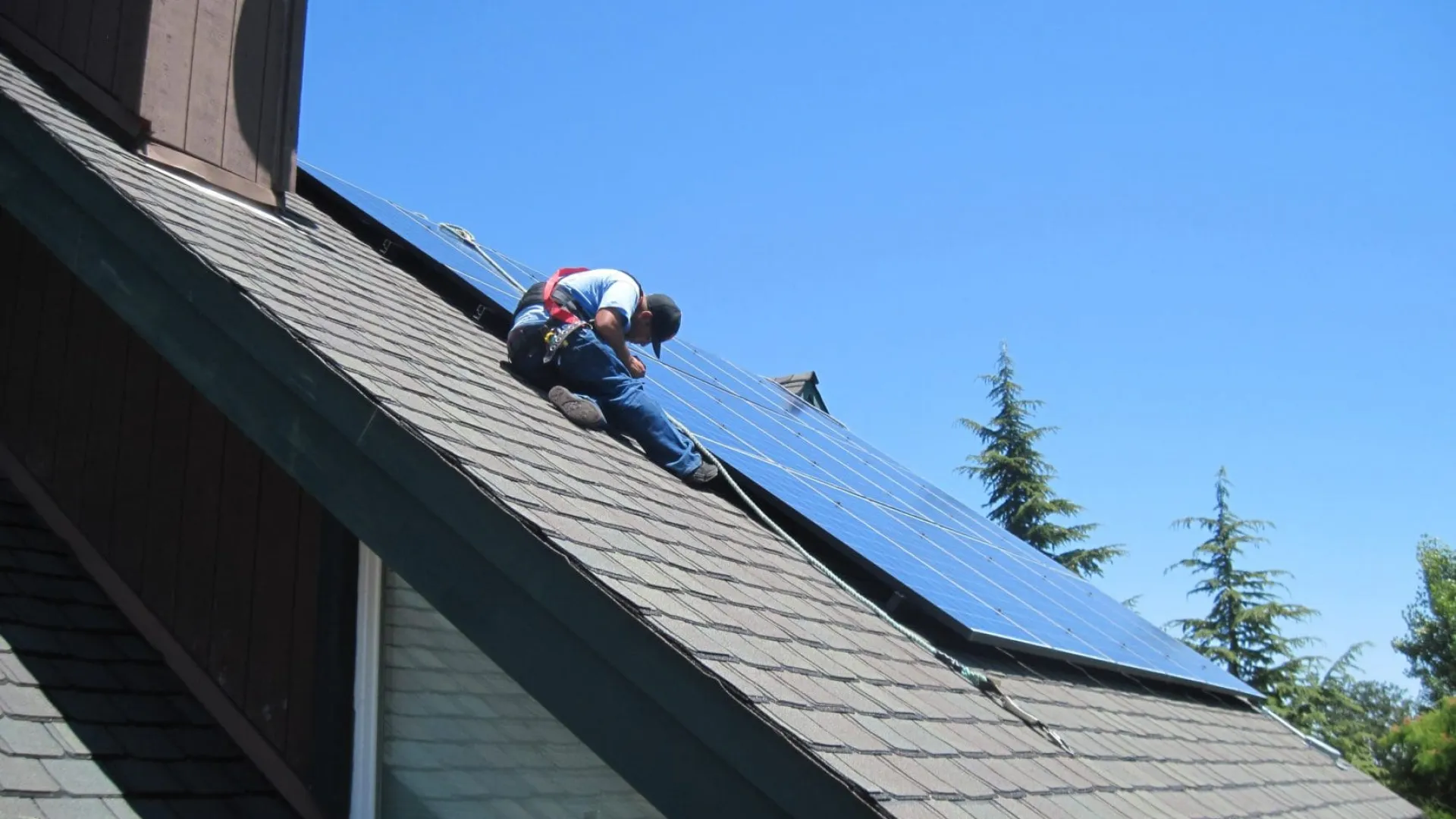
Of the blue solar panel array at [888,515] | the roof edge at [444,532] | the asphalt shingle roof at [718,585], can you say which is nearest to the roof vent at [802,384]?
the blue solar panel array at [888,515]

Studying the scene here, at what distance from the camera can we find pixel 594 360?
5777 millimetres

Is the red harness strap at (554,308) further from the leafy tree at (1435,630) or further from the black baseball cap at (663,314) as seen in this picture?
the leafy tree at (1435,630)

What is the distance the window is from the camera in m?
3.70

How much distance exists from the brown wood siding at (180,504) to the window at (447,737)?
10cm

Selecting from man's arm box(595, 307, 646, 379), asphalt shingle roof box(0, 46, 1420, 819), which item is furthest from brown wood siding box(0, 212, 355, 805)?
man's arm box(595, 307, 646, 379)

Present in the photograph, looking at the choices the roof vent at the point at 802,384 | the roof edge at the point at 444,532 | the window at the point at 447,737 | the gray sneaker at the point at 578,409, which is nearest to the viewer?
the roof edge at the point at 444,532

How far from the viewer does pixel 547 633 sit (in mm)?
3104

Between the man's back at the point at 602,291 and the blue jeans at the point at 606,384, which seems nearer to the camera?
the blue jeans at the point at 606,384

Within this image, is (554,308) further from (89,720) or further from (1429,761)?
(1429,761)

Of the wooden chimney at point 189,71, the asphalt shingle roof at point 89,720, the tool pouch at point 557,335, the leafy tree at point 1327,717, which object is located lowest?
the leafy tree at point 1327,717

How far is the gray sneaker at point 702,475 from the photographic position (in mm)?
5801

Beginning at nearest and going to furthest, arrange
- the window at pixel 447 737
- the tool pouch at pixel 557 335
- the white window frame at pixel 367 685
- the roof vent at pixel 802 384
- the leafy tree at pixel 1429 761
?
the window at pixel 447 737 → the white window frame at pixel 367 685 → the tool pouch at pixel 557 335 → the roof vent at pixel 802 384 → the leafy tree at pixel 1429 761

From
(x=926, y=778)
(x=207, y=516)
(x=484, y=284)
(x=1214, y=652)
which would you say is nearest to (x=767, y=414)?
(x=484, y=284)

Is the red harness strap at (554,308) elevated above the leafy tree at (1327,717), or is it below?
above
